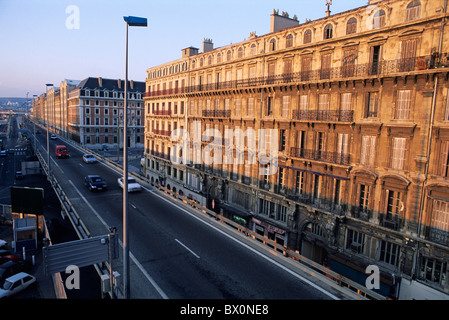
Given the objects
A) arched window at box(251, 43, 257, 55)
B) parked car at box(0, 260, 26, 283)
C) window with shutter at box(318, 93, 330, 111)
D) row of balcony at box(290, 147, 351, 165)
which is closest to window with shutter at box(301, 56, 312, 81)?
window with shutter at box(318, 93, 330, 111)

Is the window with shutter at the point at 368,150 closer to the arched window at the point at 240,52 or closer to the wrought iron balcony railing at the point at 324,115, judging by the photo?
the wrought iron balcony railing at the point at 324,115

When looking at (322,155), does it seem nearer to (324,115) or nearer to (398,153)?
(324,115)

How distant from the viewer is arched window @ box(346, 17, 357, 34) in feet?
75.8

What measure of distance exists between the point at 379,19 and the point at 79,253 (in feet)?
78.8

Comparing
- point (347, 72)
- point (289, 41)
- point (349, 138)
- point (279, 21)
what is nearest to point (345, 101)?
point (347, 72)

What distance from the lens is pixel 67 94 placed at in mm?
115250

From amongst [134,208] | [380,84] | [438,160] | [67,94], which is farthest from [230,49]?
[67,94]

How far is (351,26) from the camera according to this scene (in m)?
23.3

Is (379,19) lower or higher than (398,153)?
higher

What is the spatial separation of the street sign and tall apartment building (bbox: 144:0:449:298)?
18316mm

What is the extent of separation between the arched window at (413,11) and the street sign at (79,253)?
73.7 feet

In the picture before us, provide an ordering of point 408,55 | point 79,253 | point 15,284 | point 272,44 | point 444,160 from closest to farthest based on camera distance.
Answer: point 79,253, point 444,160, point 408,55, point 15,284, point 272,44

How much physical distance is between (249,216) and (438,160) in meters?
18.6

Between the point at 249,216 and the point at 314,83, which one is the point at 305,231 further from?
the point at 314,83
